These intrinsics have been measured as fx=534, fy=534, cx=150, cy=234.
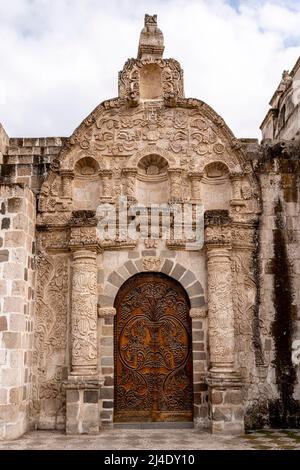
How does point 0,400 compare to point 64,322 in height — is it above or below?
below

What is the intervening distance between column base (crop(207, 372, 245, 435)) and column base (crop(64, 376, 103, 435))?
6.46ft

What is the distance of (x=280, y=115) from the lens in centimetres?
1368

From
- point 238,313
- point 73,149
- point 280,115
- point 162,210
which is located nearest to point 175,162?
point 162,210

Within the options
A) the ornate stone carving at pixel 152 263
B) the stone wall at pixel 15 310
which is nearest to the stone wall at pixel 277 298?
the ornate stone carving at pixel 152 263

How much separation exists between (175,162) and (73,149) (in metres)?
2.05

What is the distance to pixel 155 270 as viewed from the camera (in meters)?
10.0

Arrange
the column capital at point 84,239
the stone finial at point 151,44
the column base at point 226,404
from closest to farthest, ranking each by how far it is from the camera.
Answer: the column base at point 226,404 < the column capital at point 84,239 < the stone finial at point 151,44

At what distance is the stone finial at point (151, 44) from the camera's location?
11.0 meters

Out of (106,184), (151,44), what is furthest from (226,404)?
(151,44)

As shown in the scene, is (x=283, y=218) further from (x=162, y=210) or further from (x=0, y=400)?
(x=0, y=400)

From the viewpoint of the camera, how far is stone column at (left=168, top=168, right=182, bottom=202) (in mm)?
10399

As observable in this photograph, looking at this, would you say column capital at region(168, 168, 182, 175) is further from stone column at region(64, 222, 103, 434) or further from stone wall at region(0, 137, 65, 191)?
stone wall at region(0, 137, 65, 191)

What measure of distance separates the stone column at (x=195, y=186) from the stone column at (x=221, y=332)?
582 mm

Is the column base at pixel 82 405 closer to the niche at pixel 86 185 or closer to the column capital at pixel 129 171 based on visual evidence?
the niche at pixel 86 185
